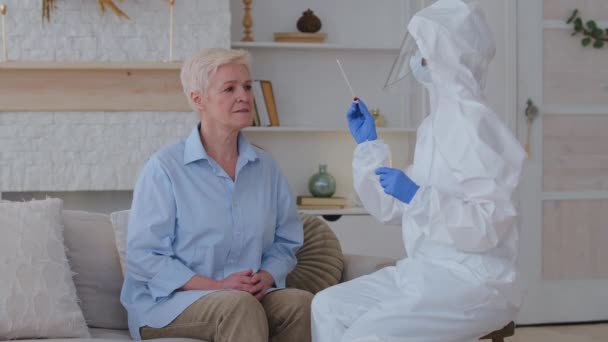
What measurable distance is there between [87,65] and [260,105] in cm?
95

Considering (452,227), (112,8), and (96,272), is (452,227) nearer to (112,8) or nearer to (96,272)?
(96,272)

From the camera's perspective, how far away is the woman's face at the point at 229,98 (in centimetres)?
255

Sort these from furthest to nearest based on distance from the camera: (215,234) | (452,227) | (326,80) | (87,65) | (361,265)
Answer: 1. (326,80)
2. (87,65)
3. (361,265)
4. (215,234)
5. (452,227)

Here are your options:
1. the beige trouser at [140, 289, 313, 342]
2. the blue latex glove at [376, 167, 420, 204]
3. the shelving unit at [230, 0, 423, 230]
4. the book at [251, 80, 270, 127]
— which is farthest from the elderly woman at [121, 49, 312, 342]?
the shelving unit at [230, 0, 423, 230]

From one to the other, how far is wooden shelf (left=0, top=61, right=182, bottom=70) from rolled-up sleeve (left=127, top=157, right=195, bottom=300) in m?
1.90

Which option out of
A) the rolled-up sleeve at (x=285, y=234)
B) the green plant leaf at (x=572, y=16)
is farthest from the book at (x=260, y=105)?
the rolled-up sleeve at (x=285, y=234)

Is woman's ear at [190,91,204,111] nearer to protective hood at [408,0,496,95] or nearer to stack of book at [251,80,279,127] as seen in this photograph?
protective hood at [408,0,496,95]

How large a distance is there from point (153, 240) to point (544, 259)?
2582mm

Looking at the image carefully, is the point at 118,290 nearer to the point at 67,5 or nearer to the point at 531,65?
the point at 67,5

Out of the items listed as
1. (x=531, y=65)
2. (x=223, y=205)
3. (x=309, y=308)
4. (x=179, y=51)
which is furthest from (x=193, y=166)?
(x=531, y=65)

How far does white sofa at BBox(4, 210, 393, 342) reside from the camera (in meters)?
2.56

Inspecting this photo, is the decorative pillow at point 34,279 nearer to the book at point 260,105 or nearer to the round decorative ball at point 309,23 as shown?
the book at point 260,105

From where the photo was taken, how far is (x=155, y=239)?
2400 mm

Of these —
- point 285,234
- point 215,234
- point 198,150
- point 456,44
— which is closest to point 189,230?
point 215,234
